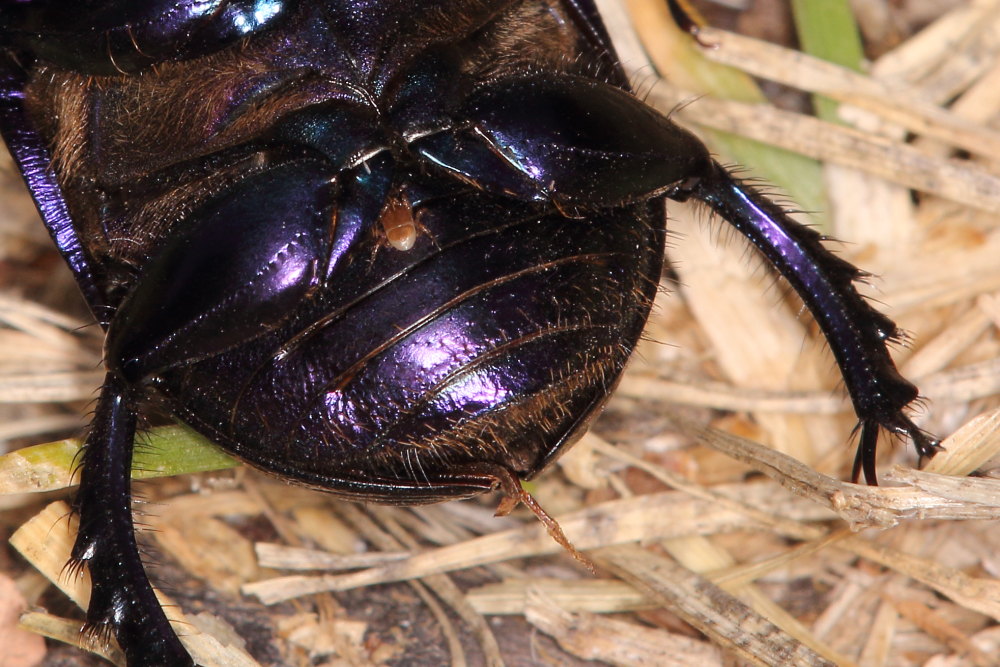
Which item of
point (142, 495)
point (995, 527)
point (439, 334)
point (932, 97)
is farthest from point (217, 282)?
point (932, 97)

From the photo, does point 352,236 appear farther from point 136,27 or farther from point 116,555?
point 116,555

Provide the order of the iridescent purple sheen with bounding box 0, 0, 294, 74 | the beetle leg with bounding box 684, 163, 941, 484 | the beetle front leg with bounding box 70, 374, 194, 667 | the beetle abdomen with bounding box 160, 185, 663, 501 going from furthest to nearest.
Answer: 1. the beetle leg with bounding box 684, 163, 941, 484
2. the beetle front leg with bounding box 70, 374, 194, 667
3. the iridescent purple sheen with bounding box 0, 0, 294, 74
4. the beetle abdomen with bounding box 160, 185, 663, 501

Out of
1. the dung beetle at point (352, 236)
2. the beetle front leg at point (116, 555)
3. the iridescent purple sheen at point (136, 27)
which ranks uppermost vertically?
the iridescent purple sheen at point (136, 27)

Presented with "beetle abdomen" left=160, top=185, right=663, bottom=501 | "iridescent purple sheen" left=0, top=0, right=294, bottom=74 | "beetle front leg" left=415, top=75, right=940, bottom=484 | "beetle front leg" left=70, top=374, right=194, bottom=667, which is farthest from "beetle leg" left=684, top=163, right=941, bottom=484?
"beetle front leg" left=70, top=374, right=194, bottom=667

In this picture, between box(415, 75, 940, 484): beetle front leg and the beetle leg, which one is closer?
box(415, 75, 940, 484): beetle front leg

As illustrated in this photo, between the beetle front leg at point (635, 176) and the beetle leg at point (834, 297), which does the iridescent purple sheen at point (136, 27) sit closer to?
the beetle front leg at point (635, 176)

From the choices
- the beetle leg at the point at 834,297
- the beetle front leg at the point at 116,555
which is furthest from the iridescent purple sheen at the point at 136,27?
the beetle leg at the point at 834,297

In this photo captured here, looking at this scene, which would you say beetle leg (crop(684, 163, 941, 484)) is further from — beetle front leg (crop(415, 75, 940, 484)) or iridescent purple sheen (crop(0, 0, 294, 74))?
iridescent purple sheen (crop(0, 0, 294, 74))
